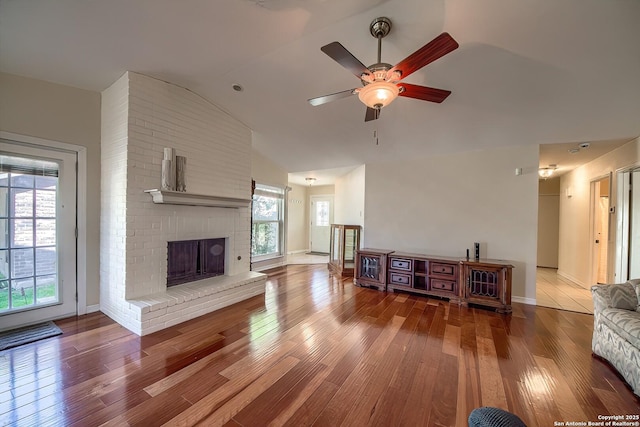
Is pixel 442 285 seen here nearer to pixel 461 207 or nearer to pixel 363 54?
pixel 461 207

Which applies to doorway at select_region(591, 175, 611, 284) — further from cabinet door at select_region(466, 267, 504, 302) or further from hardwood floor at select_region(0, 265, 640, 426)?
cabinet door at select_region(466, 267, 504, 302)

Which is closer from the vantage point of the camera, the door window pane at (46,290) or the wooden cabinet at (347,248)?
the door window pane at (46,290)

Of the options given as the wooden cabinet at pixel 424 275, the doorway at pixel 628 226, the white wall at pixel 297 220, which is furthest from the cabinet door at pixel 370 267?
the white wall at pixel 297 220

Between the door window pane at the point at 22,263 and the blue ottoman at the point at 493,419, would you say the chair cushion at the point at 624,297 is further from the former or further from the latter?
the door window pane at the point at 22,263

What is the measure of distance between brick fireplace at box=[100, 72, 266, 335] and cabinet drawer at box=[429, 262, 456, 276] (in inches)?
117

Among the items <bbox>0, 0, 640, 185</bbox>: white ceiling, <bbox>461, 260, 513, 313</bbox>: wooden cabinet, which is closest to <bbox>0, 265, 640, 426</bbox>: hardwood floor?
<bbox>461, 260, 513, 313</bbox>: wooden cabinet

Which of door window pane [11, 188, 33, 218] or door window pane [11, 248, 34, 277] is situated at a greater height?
door window pane [11, 188, 33, 218]

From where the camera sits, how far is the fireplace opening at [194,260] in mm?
3326

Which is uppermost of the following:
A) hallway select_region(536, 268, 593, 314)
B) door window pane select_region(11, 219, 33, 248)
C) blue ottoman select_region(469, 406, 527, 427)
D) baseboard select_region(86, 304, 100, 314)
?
door window pane select_region(11, 219, 33, 248)

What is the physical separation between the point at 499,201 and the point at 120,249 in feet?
17.8

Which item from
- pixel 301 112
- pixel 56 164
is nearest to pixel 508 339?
pixel 301 112

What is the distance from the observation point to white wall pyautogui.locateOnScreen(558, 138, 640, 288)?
368 centimetres

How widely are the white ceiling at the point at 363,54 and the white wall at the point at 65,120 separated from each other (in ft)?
0.49

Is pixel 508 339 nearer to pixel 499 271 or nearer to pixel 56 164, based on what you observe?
pixel 499 271
